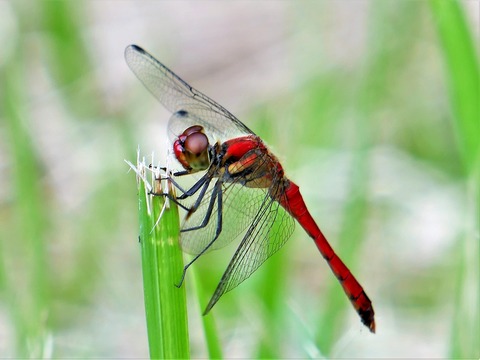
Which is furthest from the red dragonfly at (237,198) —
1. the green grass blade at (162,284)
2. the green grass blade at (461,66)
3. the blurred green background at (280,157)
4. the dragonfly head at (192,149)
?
the green grass blade at (461,66)

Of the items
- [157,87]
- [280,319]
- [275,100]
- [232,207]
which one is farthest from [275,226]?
[275,100]

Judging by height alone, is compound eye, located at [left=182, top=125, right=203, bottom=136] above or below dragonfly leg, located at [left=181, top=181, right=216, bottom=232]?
above

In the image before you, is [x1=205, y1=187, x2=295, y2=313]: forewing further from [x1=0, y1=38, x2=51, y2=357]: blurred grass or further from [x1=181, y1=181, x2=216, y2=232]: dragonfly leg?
[x1=0, y1=38, x2=51, y2=357]: blurred grass

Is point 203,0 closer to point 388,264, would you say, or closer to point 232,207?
point 388,264

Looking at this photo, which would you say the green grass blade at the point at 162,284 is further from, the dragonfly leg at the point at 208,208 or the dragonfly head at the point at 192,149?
the dragonfly head at the point at 192,149

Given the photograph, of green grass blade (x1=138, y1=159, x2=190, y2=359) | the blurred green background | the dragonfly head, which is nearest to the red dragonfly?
the dragonfly head
